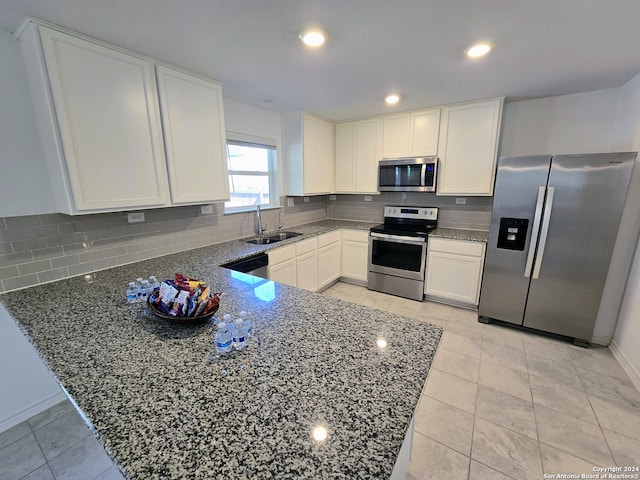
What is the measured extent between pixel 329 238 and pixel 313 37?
2281mm

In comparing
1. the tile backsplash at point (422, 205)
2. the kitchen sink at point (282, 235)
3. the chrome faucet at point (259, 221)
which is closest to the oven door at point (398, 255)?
the tile backsplash at point (422, 205)

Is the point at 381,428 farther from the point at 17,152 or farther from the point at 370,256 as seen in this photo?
the point at 370,256

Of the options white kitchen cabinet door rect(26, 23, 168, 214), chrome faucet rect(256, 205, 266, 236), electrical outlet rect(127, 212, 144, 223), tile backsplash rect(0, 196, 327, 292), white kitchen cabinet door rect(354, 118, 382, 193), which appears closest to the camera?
white kitchen cabinet door rect(26, 23, 168, 214)

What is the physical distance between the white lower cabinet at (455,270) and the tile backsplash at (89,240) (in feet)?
8.02

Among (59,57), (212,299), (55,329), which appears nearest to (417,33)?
(212,299)

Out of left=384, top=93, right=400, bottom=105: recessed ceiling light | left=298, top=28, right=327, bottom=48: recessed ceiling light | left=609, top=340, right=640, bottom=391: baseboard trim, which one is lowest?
left=609, top=340, right=640, bottom=391: baseboard trim

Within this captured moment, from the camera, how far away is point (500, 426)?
1.66 meters

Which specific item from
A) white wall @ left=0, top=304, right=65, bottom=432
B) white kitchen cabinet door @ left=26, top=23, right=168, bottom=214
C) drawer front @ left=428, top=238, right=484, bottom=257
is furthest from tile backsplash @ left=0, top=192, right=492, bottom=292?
drawer front @ left=428, top=238, right=484, bottom=257

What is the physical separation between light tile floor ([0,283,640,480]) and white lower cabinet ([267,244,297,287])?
62.7 inches

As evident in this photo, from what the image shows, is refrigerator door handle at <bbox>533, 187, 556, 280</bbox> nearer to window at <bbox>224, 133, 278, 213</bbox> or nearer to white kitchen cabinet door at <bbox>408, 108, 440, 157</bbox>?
white kitchen cabinet door at <bbox>408, 108, 440, 157</bbox>

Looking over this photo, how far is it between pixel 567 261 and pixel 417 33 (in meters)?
2.31

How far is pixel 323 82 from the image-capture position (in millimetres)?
2299

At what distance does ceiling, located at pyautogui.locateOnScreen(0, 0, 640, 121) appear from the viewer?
1.32 metres

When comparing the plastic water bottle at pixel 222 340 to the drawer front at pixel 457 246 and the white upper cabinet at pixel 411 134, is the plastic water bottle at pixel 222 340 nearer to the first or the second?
the drawer front at pixel 457 246
